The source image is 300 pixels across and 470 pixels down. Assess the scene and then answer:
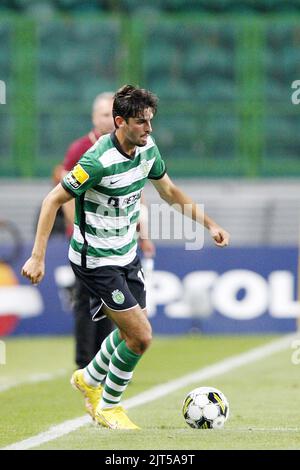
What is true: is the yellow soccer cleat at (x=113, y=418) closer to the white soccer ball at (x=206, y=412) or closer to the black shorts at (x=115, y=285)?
the white soccer ball at (x=206, y=412)

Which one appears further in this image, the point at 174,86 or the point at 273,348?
the point at 174,86

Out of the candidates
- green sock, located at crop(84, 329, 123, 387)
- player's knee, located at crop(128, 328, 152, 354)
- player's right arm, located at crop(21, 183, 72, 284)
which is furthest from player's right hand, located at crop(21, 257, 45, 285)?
green sock, located at crop(84, 329, 123, 387)

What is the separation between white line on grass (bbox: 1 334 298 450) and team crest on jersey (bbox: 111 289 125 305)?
0.82 m

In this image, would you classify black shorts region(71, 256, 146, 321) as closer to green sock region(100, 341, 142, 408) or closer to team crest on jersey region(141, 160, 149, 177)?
green sock region(100, 341, 142, 408)

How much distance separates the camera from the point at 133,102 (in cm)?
700

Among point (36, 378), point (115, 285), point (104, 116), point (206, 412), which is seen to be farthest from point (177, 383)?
point (115, 285)

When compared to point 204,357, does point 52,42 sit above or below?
above

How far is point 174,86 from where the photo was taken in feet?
62.0

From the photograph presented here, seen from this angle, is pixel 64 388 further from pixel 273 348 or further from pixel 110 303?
pixel 273 348

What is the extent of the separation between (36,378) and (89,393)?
3.41 metres

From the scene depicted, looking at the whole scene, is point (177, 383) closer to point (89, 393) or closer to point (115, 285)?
point (89, 393)

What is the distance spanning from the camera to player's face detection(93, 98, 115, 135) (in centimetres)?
920
